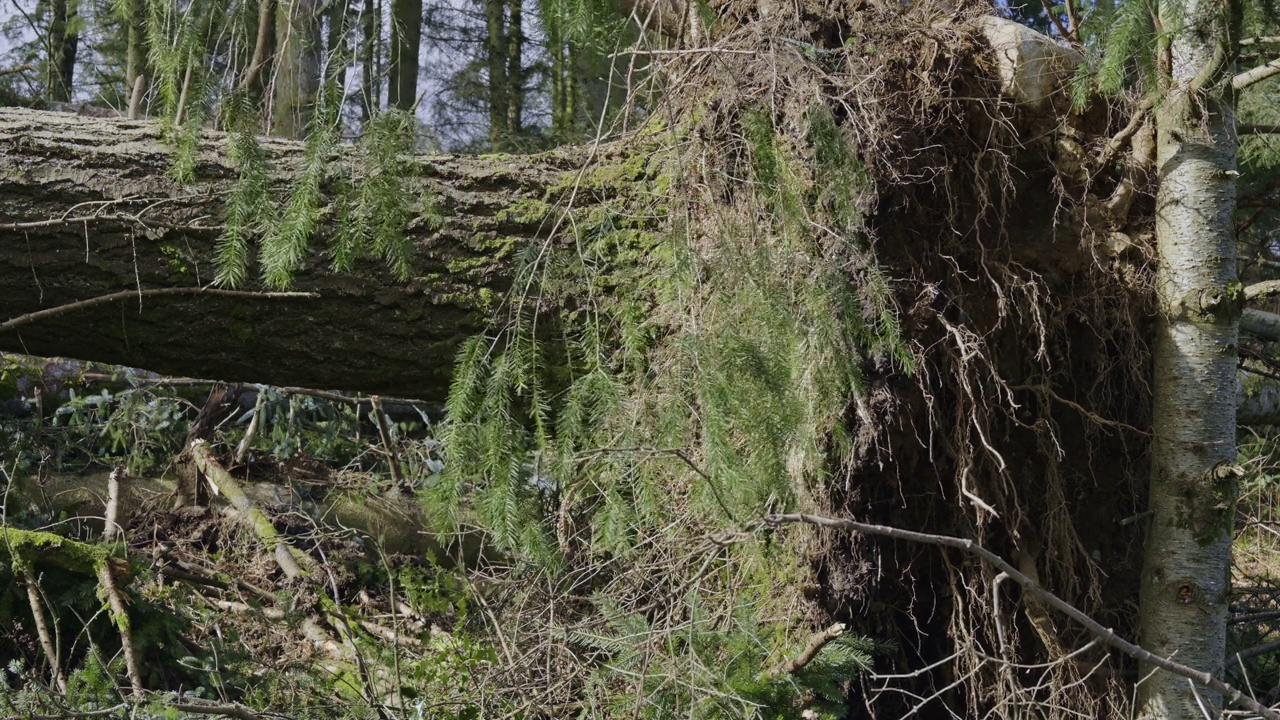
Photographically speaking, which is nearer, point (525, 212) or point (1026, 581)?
point (1026, 581)

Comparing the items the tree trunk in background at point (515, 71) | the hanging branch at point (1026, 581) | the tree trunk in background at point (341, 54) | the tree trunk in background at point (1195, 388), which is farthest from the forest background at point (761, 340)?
the tree trunk in background at point (515, 71)

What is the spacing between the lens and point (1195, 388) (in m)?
3.10

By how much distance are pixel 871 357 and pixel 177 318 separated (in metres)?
2.13

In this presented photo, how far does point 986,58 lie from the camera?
10.4 feet

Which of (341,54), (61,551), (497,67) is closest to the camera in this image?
(341,54)

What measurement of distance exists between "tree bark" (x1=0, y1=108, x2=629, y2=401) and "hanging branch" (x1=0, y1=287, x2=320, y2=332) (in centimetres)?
3

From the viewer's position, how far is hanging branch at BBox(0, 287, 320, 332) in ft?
9.49

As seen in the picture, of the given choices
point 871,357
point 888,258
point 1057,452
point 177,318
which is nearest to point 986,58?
point 888,258

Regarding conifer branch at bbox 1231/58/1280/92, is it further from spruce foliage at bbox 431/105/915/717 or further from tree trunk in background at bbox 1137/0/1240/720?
spruce foliage at bbox 431/105/915/717

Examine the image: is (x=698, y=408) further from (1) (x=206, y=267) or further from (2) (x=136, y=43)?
(2) (x=136, y=43)

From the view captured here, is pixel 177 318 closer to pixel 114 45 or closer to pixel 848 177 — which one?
pixel 848 177

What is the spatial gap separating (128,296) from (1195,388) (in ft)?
10.9

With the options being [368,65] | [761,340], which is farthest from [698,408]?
[368,65]

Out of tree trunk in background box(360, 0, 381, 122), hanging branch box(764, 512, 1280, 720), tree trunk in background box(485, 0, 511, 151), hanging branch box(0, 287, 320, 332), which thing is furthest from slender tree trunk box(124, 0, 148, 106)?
tree trunk in background box(485, 0, 511, 151)
